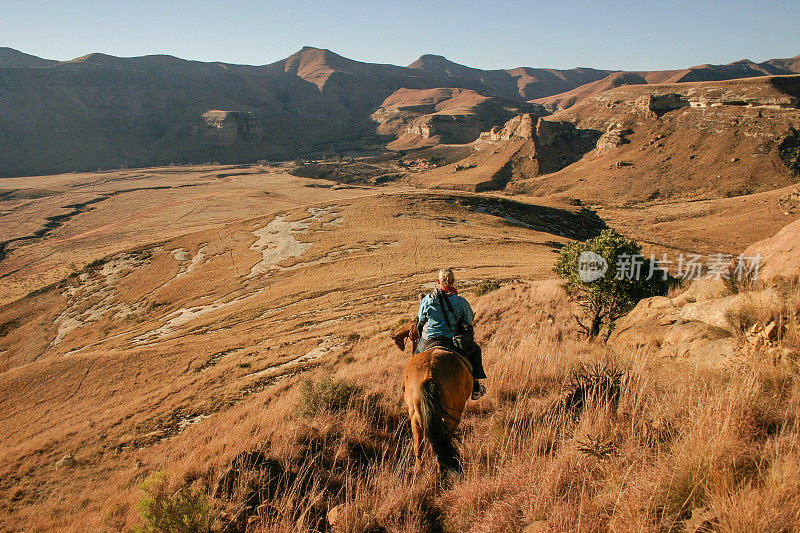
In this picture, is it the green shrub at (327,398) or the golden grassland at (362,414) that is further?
the green shrub at (327,398)

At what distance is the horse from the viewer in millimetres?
3740

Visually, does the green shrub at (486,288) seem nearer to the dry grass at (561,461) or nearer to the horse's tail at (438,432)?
the dry grass at (561,461)

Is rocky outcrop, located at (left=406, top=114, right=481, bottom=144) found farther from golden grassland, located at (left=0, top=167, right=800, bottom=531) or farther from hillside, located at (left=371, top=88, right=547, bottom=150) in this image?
golden grassland, located at (left=0, top=167, right=800, bottom=531)

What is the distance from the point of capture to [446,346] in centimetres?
468

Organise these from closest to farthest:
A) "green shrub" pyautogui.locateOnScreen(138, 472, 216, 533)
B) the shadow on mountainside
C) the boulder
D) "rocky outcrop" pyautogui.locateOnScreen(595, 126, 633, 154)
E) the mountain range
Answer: "green shrub" pyautogui.locateOnScreen(138, 472, 216, 533) < the boulder < the shadow on mountainside < "rocky outcrop" pyautogui.locateOnScreen(595, 126, 633, 154) < the mountain range

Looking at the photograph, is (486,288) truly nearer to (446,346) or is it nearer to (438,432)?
(446,346)

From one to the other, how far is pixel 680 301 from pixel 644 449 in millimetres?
6321

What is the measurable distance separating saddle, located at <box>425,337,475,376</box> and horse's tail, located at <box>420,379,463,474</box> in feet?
2.52

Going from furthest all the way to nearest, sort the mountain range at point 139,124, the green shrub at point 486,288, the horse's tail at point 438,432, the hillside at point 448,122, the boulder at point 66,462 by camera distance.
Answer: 1. the hillside at point 448,122
2. the mountain range at point 139,124
3. the green shrub at point 486,288
4. the boulder at point 66,462
5. the horse's tail at point 438,432

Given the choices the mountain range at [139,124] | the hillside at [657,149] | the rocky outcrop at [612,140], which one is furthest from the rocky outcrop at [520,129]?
the mountain range at [139,124]

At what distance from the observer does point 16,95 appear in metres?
148

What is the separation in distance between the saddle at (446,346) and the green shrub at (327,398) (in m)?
1.45

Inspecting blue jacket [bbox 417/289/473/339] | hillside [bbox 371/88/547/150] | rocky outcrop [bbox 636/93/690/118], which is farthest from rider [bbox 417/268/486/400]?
hillside [bbox 371/88/547/150]

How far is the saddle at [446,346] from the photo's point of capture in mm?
4477
